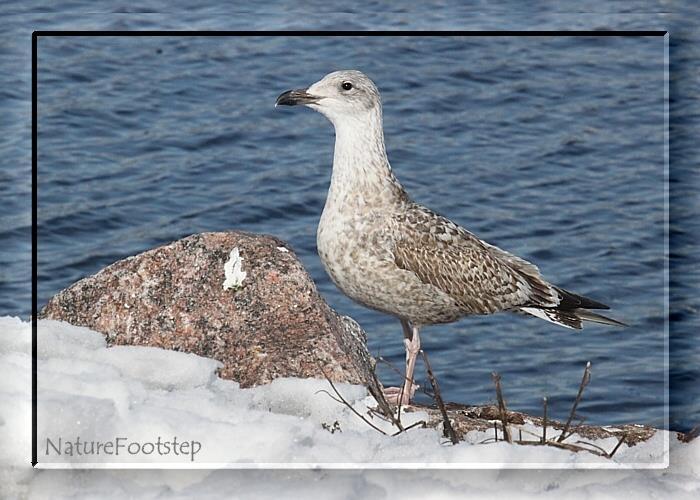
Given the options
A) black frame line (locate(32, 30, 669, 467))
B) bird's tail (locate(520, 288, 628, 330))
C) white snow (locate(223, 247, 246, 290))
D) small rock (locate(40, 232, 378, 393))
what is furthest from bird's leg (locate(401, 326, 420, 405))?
black frame line (locate(32, 30, 669, 467))

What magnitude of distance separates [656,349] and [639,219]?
57cm

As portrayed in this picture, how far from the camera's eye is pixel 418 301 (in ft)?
24.3

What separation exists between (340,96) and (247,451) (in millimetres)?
1644

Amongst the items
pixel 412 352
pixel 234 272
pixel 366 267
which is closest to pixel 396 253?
pixel 366 267

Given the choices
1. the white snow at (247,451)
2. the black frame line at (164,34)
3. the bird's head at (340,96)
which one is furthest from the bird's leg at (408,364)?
the black frame line at (164,34)

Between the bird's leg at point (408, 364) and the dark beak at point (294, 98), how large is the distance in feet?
4.03

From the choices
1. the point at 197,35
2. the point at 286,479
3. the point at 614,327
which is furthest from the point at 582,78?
the point at 286,479

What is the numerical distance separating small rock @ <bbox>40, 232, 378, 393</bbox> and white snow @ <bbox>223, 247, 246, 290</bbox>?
0.02 m

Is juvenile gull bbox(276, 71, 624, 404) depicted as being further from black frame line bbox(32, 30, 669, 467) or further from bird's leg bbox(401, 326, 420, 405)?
black frame line bbox(32, 30, 669, 467)

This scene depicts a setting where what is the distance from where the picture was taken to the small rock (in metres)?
7.11

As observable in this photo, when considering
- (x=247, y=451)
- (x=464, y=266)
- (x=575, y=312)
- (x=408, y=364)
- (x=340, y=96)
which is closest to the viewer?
(x=247, y=451)

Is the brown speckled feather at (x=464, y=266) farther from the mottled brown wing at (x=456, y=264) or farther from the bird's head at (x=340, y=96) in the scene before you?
the bird's head at (x=340, y=96)

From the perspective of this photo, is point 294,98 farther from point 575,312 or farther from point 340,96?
point 575,312

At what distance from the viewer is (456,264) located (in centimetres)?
762
